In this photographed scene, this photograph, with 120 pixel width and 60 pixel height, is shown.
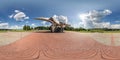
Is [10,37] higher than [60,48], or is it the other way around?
[10,37]

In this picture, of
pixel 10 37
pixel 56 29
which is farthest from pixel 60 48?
pixel 10 37

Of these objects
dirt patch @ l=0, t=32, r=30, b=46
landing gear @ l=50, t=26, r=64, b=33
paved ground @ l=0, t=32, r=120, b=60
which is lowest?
paved ground @ l=0, t=32, r=120, b=60

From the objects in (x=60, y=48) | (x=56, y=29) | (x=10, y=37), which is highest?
(x=56, y=29)

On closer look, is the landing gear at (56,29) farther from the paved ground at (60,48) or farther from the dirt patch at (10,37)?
the dirt patch at (10,37)

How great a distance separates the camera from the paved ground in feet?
12.4

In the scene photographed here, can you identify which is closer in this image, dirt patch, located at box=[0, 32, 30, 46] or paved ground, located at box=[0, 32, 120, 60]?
paved ground, located at box=[0, 32, 120, 60]

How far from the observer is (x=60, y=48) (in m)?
3.85

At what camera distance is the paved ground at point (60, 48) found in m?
3.79

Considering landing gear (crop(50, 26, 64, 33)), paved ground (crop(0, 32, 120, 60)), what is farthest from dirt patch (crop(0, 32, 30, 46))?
landing gear (crop(50, 26, 64, 33))

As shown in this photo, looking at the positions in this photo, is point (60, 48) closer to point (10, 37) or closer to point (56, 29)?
point (56, 29)

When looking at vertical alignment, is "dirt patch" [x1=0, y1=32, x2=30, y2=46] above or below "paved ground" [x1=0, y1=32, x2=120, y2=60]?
above

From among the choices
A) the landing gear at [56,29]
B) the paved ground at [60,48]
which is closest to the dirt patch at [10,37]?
the paved ground at [60,48]

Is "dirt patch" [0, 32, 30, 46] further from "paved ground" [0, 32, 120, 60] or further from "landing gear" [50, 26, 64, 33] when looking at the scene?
"landing gear" [50, 26, 64, 33]

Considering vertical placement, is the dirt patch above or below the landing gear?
below
